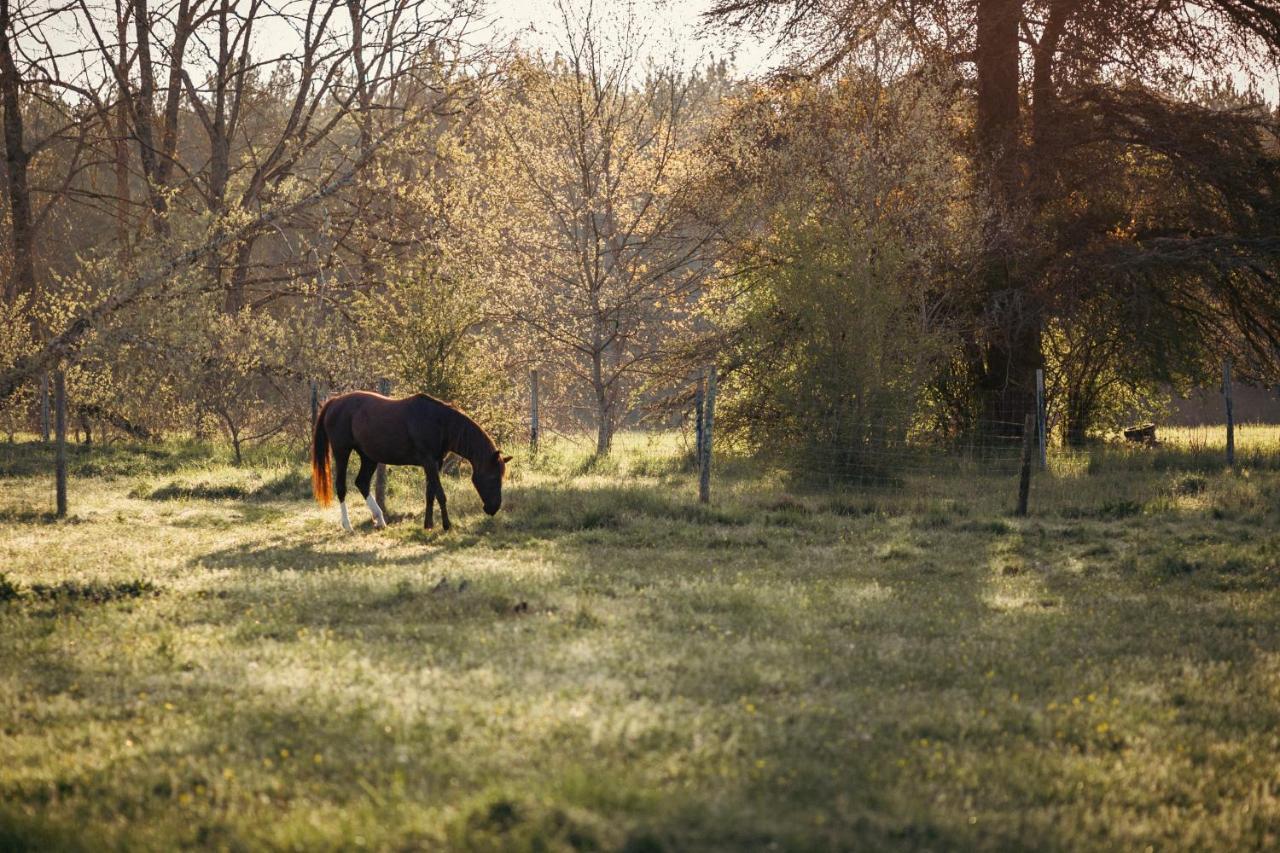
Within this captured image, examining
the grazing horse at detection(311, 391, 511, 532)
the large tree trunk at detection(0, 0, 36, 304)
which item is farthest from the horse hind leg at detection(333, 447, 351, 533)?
the large tree trunk at detection(0, 0, 36, 304)

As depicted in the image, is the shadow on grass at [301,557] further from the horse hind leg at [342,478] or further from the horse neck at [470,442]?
the horse neck at [470,442]

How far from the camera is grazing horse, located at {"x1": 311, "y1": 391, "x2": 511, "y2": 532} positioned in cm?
1303

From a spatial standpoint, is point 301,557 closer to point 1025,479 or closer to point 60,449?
point 60,449

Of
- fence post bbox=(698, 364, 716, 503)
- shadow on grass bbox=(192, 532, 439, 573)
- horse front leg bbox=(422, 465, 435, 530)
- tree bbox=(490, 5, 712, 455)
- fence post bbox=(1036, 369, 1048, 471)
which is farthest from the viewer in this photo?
tree bbox=(490, 5, 712, 455)

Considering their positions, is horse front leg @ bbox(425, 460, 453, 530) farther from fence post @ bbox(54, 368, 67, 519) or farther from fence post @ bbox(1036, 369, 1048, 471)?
fence post @ bbox(1036, 369, 1048, 471)

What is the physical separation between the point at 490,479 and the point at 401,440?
114 centimetres

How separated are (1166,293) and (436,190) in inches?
627

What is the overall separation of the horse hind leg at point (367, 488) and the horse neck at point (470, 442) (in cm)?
112

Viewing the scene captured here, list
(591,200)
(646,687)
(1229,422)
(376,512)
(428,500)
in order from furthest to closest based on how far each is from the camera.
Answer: (591,200) → (1229,422) → (376,512) → (428,500) → (646,687)

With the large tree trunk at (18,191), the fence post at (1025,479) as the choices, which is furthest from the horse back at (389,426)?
the large tree trunk at (18,191)

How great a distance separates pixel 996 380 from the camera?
20.7 metres

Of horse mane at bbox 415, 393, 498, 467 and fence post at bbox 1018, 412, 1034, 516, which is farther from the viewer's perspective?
fence post at bbox 1018, 412, 1034, 516

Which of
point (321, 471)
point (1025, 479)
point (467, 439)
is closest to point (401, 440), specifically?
point (467, 439)

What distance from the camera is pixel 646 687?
6.11 meters
